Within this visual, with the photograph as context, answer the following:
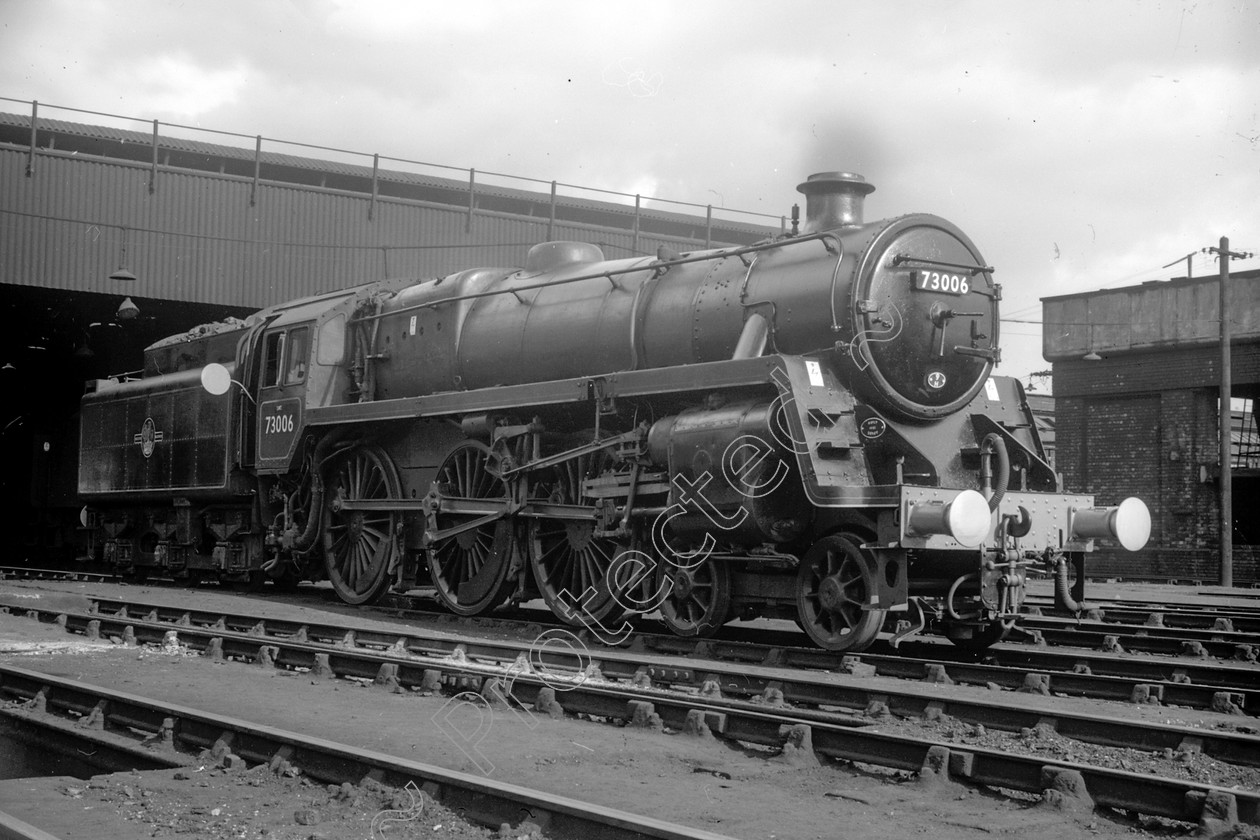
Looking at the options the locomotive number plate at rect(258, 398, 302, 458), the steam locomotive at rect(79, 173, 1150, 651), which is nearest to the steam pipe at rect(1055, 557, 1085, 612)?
the steam locomotive at rect(79, 173, 1150, 651)

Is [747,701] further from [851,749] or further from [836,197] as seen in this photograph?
[836,197]

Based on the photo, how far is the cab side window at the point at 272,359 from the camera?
536 inches

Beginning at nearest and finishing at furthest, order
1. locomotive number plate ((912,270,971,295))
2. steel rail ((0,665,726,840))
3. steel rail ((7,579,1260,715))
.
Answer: steel rail ((0,665,726,840)) < steel rail ((7,579,1260,715)) < locomotive number plate ((912,270,971,295))

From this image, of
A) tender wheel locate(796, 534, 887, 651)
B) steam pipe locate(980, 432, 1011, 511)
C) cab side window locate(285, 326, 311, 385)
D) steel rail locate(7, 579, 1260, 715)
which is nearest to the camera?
steel rail locate(7, 579, 1260, 715)

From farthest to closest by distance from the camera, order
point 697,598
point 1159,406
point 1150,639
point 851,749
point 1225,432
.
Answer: point 1159,406, point 1225,432, point 1150,639, point 697,598, point 851,749

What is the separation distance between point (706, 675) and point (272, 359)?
26.5ft

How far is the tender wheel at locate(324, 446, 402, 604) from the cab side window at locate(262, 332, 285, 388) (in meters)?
1.39

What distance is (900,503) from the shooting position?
7.91 m

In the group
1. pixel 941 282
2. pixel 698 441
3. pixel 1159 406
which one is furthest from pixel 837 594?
pixel 1159 406

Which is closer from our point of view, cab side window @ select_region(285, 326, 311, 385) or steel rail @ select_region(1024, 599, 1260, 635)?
steel rail @ select_region(1024, 599, 1260, 635)

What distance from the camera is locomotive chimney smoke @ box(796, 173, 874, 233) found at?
9.15m

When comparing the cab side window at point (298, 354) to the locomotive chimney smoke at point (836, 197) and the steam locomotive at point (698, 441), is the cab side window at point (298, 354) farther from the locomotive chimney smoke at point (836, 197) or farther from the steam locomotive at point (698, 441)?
the locomotive chimney smoke at point (836, 197)

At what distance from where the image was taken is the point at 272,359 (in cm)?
1381

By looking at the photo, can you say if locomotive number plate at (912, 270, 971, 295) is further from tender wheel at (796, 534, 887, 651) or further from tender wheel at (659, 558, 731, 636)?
tender wheel at (659, 558, 731, 636)
